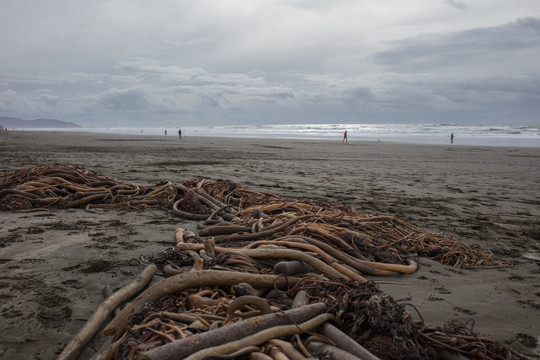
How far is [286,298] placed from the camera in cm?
274

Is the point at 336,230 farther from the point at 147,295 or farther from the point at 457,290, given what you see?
the point at 147,295

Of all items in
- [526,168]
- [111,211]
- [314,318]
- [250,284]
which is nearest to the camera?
[314,318]

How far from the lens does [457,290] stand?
3.24m

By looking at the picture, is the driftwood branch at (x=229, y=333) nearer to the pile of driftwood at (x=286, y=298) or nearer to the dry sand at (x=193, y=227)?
the pile of driftwood at (x=286, y=298)

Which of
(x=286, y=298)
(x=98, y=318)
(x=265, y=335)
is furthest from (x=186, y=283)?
(x=265, y=335)

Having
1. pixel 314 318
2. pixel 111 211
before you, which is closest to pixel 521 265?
pixel 314 318

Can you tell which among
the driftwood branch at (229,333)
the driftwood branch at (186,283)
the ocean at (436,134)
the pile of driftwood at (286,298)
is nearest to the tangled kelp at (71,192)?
the pile of driftwood at (286,298)

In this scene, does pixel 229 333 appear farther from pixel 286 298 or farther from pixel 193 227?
pixel 193 227

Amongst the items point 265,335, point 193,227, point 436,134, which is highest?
point 436,134

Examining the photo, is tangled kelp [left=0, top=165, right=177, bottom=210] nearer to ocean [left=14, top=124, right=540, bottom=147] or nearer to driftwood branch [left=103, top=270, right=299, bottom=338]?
driftwood branch [left=103, top=270, right=299, bottom=338]

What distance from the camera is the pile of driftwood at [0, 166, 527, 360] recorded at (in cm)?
190

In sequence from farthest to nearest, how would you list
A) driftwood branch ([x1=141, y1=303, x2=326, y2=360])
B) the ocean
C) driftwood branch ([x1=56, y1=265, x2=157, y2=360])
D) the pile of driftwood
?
the ocean
driftwood branch ([x1=56, y1=265, x2=157, y2=360])
the pile of driftwood
driftwood branch ([x1=141, y1=303, x2=326, y2=360])

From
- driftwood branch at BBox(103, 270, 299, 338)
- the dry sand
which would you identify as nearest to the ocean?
the dry sand

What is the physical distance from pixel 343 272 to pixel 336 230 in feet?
2.63
